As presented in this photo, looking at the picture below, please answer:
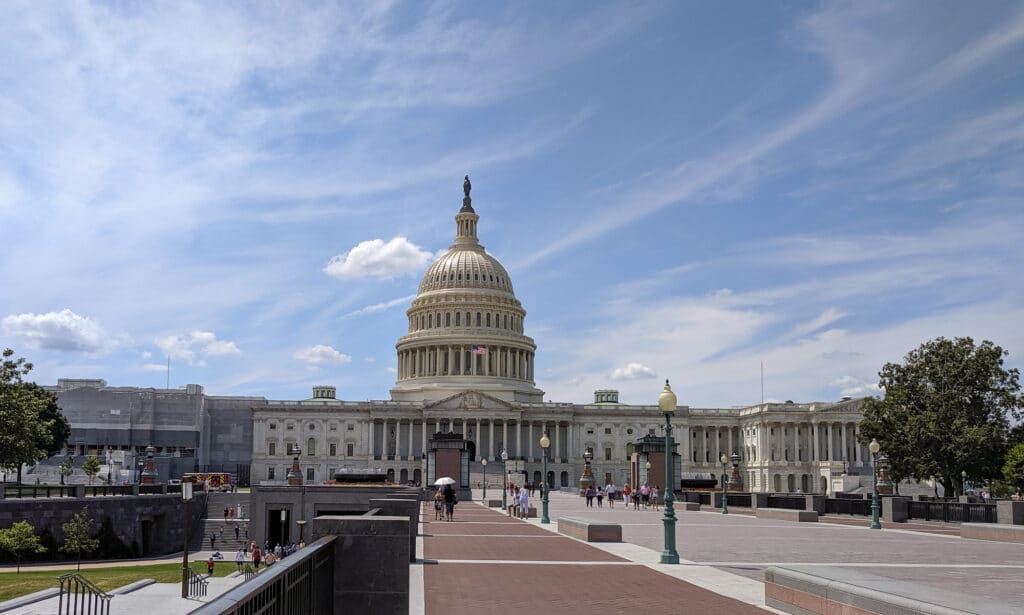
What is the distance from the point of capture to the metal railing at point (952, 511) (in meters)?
44.2

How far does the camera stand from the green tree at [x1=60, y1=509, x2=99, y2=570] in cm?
6038

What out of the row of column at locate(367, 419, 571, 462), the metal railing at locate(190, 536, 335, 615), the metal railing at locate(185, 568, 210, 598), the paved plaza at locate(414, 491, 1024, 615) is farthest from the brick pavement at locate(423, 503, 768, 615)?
the row of column at locate(367, 419, 571, 462)

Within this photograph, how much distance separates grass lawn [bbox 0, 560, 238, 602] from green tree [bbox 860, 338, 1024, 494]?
51.0 m

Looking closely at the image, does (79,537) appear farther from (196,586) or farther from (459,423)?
(459,423)

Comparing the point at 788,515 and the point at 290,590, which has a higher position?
the point at 290,590

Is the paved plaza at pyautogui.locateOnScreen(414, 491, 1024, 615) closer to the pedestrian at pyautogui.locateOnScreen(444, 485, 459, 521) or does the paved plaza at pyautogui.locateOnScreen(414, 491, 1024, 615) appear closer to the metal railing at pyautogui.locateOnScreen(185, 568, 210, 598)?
the pedestrian at pyautogui.locateOnScreen(444, 485, 459, 521)

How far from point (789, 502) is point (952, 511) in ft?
42.0

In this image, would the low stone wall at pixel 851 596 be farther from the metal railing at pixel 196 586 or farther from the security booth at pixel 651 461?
the security booth at pixel 651 461

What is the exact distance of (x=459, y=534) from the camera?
36219mm

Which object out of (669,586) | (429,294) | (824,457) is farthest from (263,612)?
(429,294)

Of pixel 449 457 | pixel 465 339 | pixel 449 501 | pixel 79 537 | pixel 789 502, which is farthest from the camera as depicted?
pixel 465 339

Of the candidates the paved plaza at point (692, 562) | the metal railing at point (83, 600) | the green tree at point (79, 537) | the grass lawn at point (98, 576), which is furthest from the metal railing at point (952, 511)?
the green tree at point (79, 537)

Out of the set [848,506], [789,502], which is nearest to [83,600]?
[848,506]

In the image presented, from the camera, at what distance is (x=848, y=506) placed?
55.2 metres
